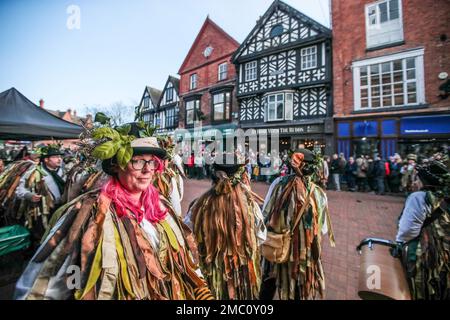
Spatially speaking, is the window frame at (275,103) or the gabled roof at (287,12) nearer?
the gabled roof at (287,12)

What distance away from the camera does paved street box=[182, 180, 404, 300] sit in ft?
10.3

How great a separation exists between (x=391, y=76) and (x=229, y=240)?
15.2m

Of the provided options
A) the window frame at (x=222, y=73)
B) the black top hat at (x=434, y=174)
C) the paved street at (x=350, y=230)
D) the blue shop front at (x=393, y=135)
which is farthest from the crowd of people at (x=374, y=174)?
the window frame at (x=222, y=73)

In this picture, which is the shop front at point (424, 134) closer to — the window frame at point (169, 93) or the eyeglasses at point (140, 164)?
the eyeglasses at point (140, 164)

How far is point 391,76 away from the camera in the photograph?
41.8 feet

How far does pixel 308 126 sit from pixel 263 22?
890cm

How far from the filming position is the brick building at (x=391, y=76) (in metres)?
11.4

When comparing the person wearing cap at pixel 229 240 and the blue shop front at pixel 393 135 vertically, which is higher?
the blue shop front at pixel 393 135

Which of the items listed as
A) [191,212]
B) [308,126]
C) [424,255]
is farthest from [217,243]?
[308,126]

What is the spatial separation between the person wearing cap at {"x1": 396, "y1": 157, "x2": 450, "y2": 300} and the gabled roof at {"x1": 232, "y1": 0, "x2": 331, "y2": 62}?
1515cm

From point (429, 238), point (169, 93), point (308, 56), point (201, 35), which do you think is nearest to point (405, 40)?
point (308, 56)

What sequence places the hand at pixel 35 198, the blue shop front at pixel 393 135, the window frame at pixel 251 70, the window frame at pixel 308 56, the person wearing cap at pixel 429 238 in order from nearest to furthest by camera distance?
the person wearing cap at pixel 429 238 → the hand at pixel 35 198 → the blue shop front at pixel 393 135 → the window frame at pixel 308 56 → the window frame at pixel 251 70

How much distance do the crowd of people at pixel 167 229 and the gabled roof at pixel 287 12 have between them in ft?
49.7

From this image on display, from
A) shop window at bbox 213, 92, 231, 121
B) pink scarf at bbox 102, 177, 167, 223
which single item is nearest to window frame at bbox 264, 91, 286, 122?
shop window at bbox 213, 92, 231, 121
